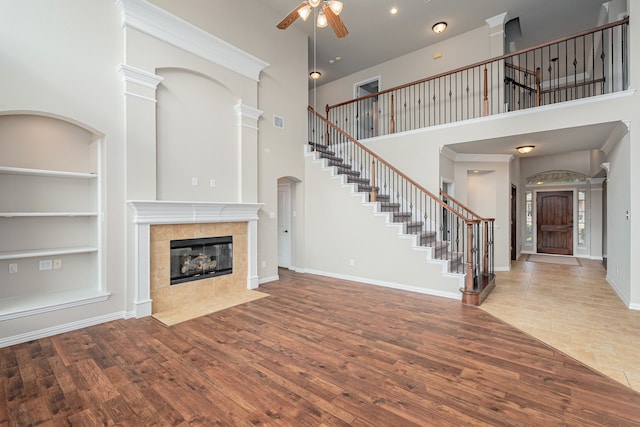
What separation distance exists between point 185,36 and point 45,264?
12.1ft

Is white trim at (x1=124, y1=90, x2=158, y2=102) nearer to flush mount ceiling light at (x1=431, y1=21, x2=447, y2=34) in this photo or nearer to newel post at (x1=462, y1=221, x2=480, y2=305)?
newel post at (x1=462, y1=221, x2=480, y2=305)

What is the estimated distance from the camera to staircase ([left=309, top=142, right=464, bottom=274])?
5066 millimetres

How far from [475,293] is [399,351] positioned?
2055 mm

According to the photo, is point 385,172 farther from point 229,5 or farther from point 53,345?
point 53,345

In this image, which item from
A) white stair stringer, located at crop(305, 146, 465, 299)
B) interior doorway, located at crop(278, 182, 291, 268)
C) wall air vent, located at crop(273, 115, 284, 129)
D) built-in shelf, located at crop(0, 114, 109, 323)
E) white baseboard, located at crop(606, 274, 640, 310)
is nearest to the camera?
built-in shelf, located at crop(0, 114, 109, 323)

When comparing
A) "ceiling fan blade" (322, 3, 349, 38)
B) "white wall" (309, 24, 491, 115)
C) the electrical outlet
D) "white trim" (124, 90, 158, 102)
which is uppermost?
"white wall" (309, 24, 491, 115)

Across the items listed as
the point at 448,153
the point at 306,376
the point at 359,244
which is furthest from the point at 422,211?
the point at 306,376

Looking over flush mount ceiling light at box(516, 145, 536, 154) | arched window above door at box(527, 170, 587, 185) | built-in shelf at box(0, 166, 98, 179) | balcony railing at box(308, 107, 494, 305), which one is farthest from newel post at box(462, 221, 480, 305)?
arched window above door at box(527, 170, 587, 185)

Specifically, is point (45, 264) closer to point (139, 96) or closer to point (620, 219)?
point (139, 96)

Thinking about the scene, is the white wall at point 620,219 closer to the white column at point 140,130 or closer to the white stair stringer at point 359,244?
the white stair stringer at point 359,244

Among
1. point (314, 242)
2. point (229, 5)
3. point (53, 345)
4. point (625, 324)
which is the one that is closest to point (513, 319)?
point (625, 324)

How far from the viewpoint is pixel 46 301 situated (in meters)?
3.33

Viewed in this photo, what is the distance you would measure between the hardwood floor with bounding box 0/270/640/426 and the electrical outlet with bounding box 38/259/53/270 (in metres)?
0.92

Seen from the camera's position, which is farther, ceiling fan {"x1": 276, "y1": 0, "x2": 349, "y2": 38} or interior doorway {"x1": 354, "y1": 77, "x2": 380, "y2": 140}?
interior doorway {"x1": 354, "y1": 77, "x2": 380, "y2": 140}
